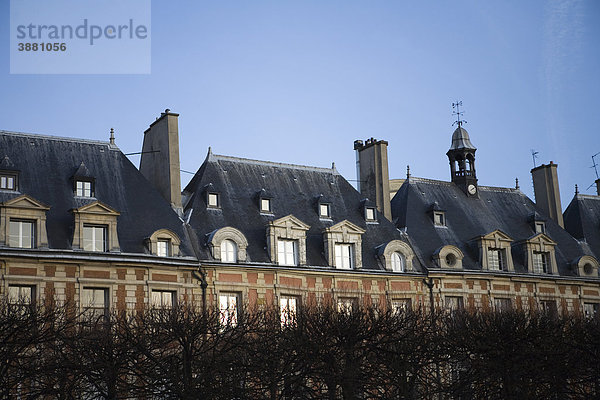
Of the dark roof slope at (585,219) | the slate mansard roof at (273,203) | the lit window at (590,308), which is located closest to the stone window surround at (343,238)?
the slate mansard roof at (273,203)

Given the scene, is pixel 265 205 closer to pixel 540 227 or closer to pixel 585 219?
pixel 540 227

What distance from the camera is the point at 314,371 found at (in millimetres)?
32094

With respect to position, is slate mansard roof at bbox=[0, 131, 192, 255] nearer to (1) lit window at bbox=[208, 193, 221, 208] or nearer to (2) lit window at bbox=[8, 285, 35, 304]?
(2) lit window at bbox=[8, 285, 35, 304]

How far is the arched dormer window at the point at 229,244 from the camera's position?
39250 mm

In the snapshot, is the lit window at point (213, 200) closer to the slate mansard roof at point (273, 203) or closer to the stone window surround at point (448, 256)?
the slate mansard roof at point (273, 203)

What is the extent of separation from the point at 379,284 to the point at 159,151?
1072 cm

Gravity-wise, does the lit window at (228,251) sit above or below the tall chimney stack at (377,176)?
below

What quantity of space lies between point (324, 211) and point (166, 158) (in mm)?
7567

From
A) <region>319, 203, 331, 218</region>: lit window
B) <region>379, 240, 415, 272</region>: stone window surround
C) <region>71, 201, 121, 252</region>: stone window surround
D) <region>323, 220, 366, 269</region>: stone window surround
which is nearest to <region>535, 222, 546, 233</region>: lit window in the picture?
<region>379, 240, 415, 272</region>: stone window surround

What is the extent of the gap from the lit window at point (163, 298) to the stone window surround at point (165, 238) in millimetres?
1424

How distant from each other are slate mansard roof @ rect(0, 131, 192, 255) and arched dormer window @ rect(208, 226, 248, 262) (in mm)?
1096

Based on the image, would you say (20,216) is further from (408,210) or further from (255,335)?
(408,210)

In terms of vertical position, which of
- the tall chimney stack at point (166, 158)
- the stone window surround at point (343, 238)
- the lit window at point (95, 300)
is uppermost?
the tall chimney stack at point (166, 158)

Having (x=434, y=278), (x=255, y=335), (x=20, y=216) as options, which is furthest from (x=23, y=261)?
(x=434, y=278)
